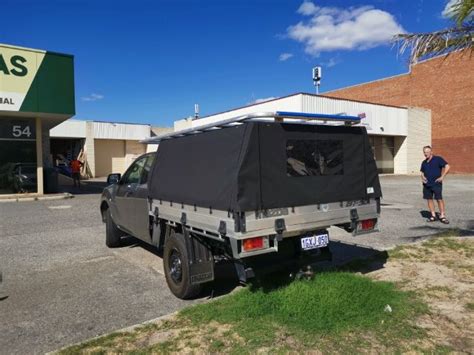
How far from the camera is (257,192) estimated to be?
4301 millimetres

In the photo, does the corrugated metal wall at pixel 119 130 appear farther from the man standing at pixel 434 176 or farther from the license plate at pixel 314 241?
the license plate at pixel 314 241

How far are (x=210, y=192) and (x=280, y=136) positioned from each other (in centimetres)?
99

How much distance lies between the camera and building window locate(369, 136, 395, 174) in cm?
3403

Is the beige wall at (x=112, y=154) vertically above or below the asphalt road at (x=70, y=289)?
above

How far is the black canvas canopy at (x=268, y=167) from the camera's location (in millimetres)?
4336

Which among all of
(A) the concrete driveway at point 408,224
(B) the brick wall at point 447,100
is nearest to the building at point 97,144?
(B) the brick wall at point 447,100

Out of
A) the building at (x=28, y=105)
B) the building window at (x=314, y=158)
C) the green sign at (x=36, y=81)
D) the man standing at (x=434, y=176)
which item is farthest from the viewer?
the building at (x=28, y=105)

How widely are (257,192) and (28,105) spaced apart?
15267 mm

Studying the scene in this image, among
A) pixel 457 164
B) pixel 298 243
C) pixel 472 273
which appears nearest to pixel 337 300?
pixel 298 243

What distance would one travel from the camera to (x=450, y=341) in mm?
3824

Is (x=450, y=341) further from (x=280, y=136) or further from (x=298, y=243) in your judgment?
(x=280, y=136)

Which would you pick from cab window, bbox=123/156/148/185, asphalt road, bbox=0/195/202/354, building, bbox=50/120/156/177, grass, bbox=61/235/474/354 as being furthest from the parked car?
building, bbox=50/120/156/177

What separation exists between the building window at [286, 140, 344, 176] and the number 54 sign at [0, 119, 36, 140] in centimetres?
1679

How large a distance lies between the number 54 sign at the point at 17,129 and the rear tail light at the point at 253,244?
1707 cm
